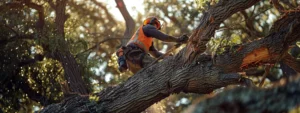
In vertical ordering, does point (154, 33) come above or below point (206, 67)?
above

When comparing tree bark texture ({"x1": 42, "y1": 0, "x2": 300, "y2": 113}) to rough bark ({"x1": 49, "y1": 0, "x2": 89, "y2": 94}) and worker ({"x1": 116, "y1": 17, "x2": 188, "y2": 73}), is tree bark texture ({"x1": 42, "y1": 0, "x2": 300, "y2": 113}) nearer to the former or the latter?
worker ({"x1": 116, "y1": 17, "x2": 188, "y2": 73})

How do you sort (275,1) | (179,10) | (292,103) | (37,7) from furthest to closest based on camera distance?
(179,10) < (37,7) < (275,1) < (292,103)

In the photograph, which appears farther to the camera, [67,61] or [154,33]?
[67,61]

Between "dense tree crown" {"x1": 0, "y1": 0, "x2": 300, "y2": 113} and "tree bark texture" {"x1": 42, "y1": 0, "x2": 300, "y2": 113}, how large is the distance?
1 centimetres

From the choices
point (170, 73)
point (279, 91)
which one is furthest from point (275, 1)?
point (279, 91)

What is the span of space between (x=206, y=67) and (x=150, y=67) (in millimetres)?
874

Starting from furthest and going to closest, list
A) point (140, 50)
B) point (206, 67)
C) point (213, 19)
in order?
point (140, 50) → point (206, 67) → point (213, 19)

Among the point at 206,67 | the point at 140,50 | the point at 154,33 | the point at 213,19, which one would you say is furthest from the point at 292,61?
the point at 140,50

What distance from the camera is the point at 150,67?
8.80m

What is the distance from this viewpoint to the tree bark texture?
807 cm

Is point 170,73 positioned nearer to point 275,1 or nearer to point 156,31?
point 156,31

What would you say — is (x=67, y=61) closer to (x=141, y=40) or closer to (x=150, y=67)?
(x=141, y=40)

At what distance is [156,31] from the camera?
9.48 m

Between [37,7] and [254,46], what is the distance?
5773 millimetres
